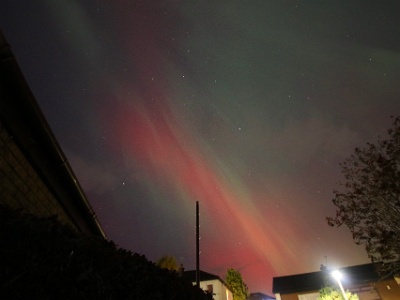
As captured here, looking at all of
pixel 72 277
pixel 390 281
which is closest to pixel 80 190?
pixel 72 277

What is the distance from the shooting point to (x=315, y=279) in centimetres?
4934

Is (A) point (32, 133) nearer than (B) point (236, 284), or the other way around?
(A) point (32, 133)

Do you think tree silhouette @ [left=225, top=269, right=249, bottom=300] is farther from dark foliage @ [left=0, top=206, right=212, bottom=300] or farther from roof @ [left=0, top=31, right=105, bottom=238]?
dark foliage @ [left=0, top=206, right=212, bottom=300]

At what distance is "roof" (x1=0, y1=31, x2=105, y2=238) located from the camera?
440 centimetres

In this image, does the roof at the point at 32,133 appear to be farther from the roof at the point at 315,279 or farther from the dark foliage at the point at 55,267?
the roof at the point at 315,279

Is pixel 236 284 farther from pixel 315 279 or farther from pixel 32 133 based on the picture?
pixel 32 133

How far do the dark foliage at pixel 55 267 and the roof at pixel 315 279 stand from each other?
47425mm

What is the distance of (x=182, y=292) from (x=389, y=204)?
10.7 m

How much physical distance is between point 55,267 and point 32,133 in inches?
143

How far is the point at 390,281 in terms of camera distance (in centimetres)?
3922

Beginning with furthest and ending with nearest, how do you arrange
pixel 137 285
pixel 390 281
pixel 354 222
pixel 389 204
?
pixel 390 281
pixel 354 222
pixel 389 204
pixel 137 285

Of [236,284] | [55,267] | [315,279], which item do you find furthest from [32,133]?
[315,279]

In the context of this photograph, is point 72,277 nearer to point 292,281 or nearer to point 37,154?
point 37,154

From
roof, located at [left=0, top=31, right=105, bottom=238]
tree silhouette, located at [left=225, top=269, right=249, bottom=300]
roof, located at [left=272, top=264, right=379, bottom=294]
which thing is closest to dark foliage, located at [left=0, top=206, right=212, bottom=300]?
roof, located at [left=0, top=31, right=105, bottom=238]
